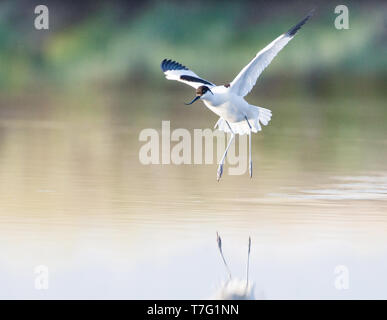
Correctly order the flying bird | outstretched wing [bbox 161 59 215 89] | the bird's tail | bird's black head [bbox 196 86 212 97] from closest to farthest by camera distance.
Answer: bird's black head [bbox 196 86 212 97], the flying bird, outstretched wing [bbox 161 59 215 89], the bird's tail

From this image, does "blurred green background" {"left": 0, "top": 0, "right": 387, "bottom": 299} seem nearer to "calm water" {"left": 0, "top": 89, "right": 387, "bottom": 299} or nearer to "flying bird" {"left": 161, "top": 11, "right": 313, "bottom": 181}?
"calm water" {"left": 0, "top": 89, "right": 387, "bottom": 299}

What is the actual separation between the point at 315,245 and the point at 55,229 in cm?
213

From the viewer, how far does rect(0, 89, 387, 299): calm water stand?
300 inches

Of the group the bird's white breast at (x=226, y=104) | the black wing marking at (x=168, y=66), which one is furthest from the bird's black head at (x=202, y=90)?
the black wing marking at (x=168, y=66)

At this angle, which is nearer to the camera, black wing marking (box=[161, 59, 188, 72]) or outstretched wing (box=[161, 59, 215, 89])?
outstretched wing (box=[161, 59, 215, 89])

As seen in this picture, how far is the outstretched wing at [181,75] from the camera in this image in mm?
11406

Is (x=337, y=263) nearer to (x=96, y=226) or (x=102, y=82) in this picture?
(x=96, y=226)

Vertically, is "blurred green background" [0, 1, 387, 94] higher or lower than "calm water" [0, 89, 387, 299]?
higher

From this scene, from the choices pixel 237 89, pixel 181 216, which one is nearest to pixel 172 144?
pixel 237 89

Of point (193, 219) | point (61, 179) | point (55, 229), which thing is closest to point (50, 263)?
point (55, 229)

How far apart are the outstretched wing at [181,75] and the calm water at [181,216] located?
107 centimetres

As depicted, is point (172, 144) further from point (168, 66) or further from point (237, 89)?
point (237, 89)

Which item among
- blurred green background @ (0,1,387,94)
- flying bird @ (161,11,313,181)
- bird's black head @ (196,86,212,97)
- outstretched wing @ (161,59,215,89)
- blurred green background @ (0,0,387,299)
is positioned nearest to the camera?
blurred green background @ (0,0,387,299)

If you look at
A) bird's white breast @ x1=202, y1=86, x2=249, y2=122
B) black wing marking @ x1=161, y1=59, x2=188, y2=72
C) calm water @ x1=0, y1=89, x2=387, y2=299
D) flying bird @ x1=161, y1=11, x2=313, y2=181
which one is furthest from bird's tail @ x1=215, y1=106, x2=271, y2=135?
black wing marking @ x1=161, y1=59, x2=188, y2=72
